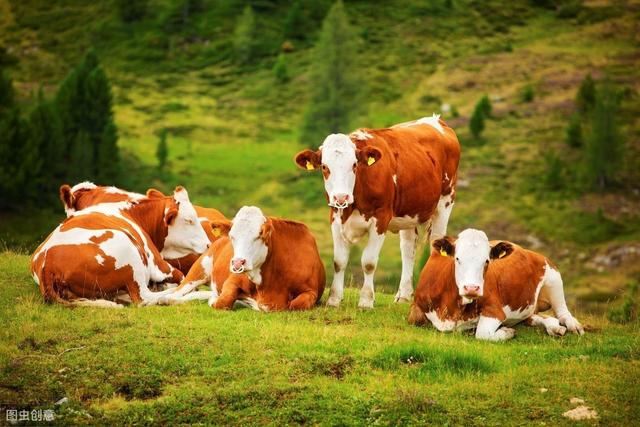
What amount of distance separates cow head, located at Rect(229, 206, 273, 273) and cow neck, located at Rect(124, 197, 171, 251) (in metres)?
3.66

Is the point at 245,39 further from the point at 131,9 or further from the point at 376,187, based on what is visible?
the point at 376,187

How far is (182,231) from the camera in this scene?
58.6 ft

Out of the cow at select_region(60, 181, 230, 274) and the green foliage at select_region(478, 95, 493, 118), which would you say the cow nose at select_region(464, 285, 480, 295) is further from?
the green foliage at select_region(478, 95, 493, 118)

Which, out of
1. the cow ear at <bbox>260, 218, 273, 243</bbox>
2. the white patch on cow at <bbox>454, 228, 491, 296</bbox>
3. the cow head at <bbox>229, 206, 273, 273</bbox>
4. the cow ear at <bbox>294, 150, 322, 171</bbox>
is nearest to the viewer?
the white patch on cow at <bbox>454, 228, 491, 296</bbox>

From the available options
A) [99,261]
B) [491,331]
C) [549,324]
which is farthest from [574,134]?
[99,261]

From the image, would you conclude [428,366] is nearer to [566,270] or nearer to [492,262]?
[492,262]

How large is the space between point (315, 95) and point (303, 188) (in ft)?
49.8

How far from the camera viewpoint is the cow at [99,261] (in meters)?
14.0

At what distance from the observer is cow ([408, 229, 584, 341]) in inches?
512

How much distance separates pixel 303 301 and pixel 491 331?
304 centimetres

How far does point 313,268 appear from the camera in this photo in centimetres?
1501

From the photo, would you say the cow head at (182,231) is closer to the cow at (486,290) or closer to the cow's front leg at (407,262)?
the cow's front leg at (407,262)

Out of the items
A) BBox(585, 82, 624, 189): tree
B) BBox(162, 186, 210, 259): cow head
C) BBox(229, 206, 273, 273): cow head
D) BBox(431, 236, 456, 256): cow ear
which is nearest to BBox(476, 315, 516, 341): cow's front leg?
BBox(431, 236, 456, 256): cow ear

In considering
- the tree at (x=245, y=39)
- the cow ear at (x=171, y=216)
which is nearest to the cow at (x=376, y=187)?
the cow ear at (x=171, y=216)
